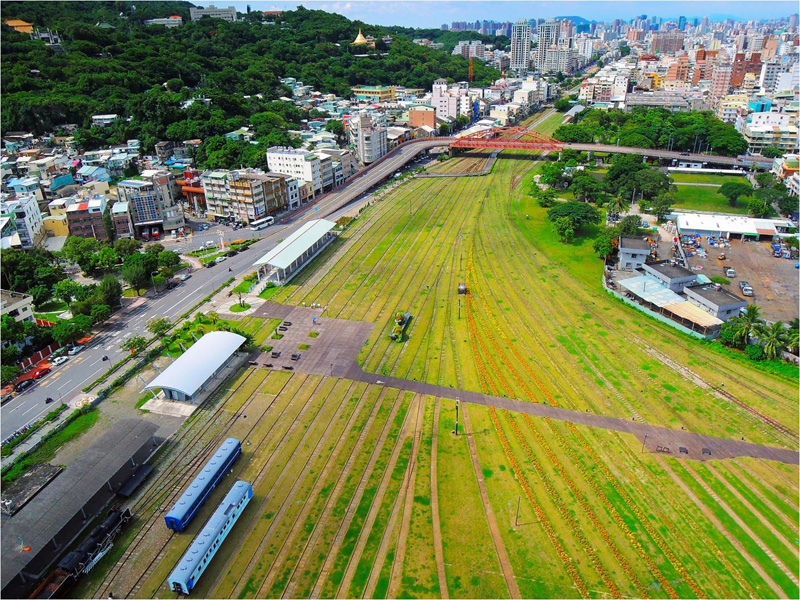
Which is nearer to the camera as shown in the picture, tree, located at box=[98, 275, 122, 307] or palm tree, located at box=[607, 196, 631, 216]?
tree, located at box=[98, 275, 122, 307]

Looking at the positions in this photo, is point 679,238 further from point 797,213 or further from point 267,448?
point 267,448

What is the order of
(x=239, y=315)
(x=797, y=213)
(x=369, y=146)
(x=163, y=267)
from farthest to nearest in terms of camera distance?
1. (x=369, y=146)
2. (x=797, y=213)
3. (x=163, y=267)
4. (x=239, y=315)

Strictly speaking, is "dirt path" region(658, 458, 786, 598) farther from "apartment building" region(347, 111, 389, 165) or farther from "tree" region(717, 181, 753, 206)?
"apartment building" region(347, 111, 389, 165)

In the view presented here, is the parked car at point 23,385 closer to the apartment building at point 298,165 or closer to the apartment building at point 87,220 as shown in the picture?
the apartment building at point 87,220

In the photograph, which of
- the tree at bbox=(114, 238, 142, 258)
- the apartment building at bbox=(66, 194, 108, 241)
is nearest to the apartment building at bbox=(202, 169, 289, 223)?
the apartment building at bbox=(66, 194, 108, 241)

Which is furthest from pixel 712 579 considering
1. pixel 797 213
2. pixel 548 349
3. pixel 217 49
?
pixel 217 49
